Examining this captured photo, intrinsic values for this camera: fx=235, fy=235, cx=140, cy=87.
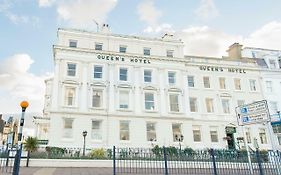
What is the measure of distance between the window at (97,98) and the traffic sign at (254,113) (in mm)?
18695

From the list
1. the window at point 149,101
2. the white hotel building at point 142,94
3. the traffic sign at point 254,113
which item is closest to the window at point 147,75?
the white hotel building at point 142,94

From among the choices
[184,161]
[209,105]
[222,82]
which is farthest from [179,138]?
[184,161]

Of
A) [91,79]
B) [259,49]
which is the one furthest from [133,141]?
[259,49]

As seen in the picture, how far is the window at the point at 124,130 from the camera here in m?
27.1

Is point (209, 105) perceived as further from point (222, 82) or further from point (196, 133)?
point (196, 133)

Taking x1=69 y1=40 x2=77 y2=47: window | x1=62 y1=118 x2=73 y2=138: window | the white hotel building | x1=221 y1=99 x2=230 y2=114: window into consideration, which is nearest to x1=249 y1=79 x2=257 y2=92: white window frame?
the white hotel building

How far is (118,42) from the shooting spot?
30859 millimetres

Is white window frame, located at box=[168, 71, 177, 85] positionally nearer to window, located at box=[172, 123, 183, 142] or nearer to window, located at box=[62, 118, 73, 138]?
window, located at box=[172, 123, 183, 142]

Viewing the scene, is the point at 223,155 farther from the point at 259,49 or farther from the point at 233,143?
the point at 259,49

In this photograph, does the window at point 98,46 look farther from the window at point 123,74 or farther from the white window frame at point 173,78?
the white window frame at point 173,78

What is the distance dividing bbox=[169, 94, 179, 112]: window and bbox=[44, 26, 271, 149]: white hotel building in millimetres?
128

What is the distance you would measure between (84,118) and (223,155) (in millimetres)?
16453

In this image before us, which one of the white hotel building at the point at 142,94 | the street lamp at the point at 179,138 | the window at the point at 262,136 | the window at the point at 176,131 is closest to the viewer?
the white hotel building at the point at 142,94

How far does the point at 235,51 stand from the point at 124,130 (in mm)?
23746
